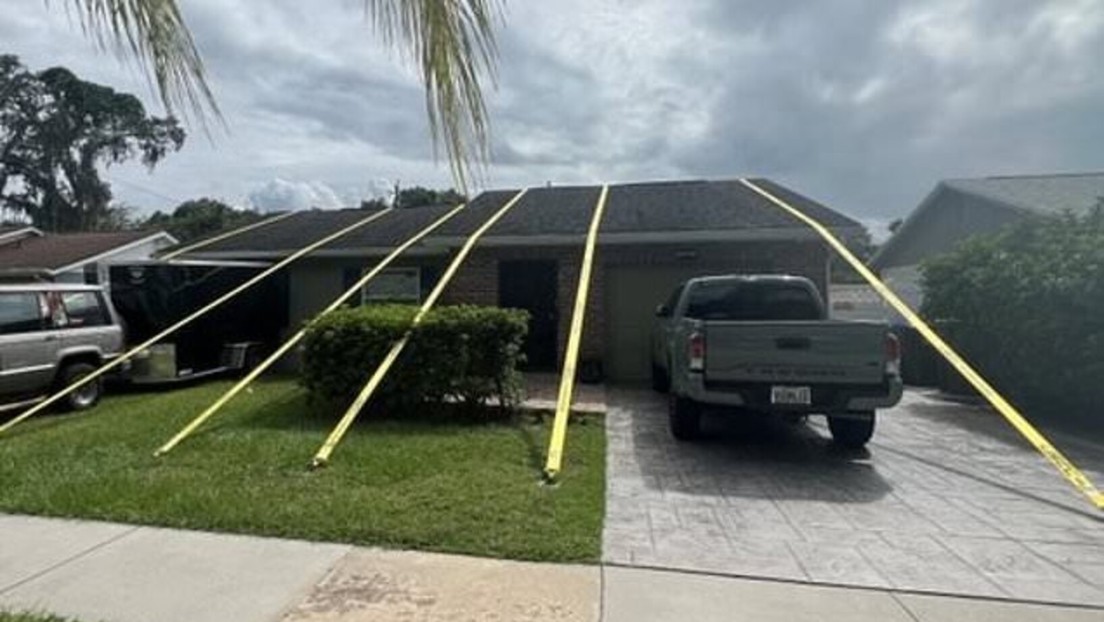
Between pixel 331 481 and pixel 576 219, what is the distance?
366 inches

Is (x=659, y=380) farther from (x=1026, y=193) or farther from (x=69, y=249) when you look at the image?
(x=69, y=249)

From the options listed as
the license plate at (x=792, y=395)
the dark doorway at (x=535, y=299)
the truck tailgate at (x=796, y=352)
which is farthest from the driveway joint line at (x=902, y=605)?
the dark doorway at (x=535, y=299)

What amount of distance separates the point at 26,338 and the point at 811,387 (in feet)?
33.2

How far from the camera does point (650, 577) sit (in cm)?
467

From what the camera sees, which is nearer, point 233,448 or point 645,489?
point 645,489

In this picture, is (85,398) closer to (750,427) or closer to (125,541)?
(125,541)

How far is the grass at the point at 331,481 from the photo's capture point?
5418 millimetres

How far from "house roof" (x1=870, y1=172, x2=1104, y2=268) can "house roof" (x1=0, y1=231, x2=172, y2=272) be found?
26.5m

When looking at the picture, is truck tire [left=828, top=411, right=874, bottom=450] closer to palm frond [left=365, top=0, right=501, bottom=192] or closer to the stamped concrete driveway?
the stamped concrete driveway

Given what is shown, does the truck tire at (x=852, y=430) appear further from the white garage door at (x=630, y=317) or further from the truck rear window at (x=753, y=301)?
the white garage door at (x=630, y=317)

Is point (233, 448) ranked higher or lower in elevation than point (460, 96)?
lower

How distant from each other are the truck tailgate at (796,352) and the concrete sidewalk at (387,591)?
324cm

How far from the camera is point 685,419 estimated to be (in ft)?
28.3

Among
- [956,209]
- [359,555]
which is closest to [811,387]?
[359,555]
